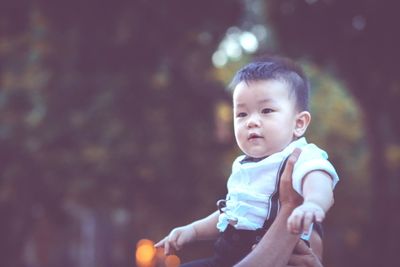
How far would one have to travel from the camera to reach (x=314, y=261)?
229 centimetres

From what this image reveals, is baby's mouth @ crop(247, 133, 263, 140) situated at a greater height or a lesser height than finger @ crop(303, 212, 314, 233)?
greater

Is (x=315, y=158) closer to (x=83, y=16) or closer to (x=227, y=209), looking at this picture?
(x=227, y=209)

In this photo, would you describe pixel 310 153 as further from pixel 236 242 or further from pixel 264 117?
pixel 236 242

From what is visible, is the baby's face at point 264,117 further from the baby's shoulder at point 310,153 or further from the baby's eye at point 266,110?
the baby's shoulder at point 310,153

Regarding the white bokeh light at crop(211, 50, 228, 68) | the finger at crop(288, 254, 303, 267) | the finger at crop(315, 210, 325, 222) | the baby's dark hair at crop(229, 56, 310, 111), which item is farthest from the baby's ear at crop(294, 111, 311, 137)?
the white bokeh light at crop(211, 50, 228, 68)

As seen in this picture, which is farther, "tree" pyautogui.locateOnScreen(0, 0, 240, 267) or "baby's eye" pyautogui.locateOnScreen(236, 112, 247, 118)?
"tree" pyautogui.locateOnScreen(0, 0, 240, 267)

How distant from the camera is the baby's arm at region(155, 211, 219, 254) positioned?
8.47 ft

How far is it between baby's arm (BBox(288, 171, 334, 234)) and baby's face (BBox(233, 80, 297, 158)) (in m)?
0.27

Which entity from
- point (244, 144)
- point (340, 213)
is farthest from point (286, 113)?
point (340, 213)

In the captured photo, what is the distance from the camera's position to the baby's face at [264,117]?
2350 millimetres

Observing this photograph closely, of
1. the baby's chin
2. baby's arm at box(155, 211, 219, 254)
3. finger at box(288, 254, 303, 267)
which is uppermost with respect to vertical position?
the baby's chin

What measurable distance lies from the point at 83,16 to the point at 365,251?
9.17m

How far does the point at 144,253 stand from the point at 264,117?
24180mm

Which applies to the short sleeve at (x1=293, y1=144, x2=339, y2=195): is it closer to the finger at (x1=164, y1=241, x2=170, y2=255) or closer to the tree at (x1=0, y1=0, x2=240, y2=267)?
the finger at (x1=164, y1=241, x2=170, y2=255)
